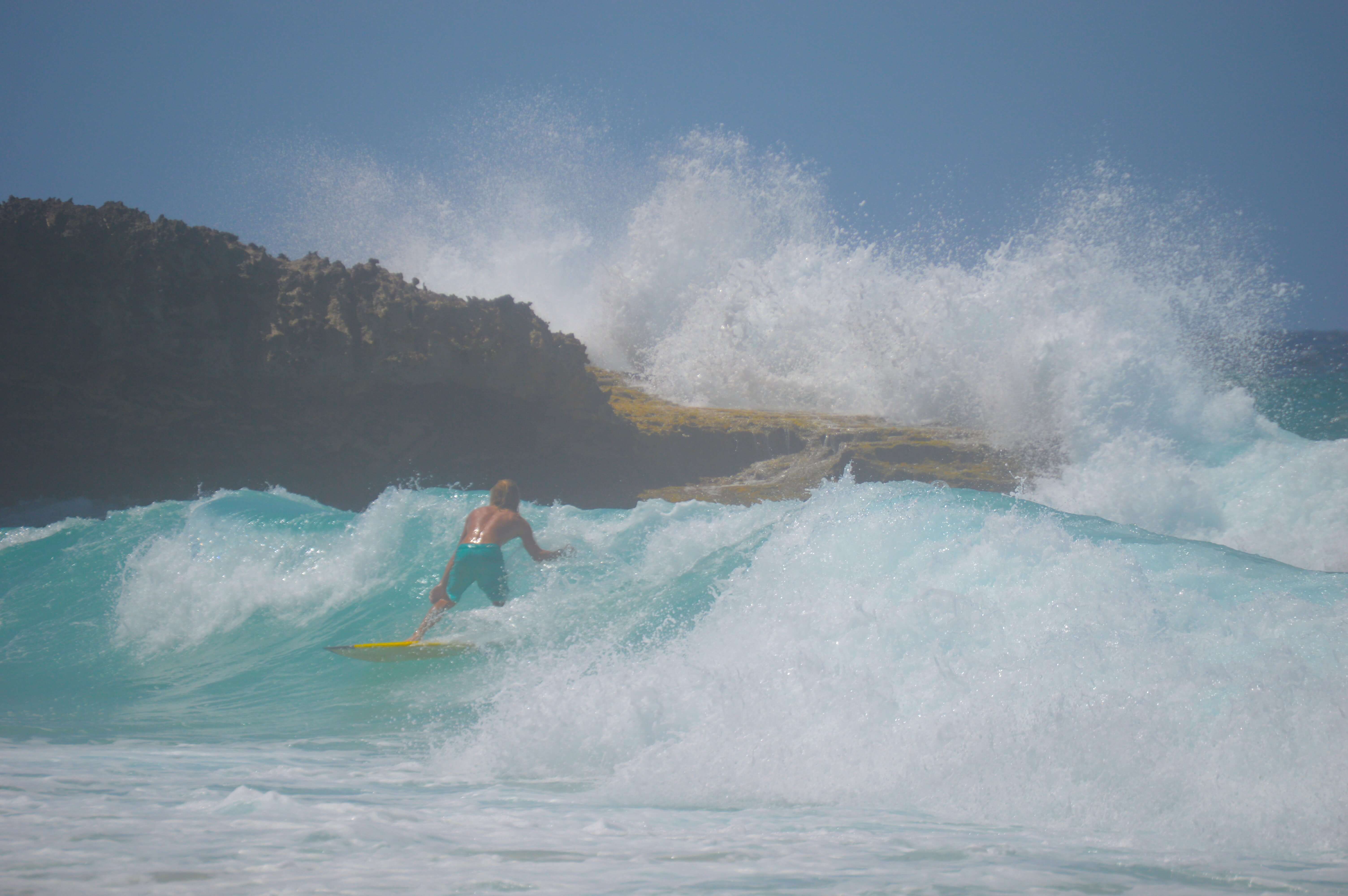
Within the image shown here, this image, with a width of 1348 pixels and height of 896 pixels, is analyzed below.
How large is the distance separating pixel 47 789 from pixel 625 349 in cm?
1776

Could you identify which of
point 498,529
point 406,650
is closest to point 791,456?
point 498,529

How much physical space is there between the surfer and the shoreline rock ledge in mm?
3376

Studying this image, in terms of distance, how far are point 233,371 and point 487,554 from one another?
20.2 feet

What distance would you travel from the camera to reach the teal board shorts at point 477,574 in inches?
236

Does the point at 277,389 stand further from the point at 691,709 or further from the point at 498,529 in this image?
Answer: the point at 691,709

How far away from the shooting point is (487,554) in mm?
6043

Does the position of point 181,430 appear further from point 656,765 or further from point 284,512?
point 656,765

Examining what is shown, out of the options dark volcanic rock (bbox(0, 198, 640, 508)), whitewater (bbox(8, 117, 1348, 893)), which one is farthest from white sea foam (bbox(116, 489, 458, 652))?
dark volcanic rock (bbox(0, 198, 640, 508))

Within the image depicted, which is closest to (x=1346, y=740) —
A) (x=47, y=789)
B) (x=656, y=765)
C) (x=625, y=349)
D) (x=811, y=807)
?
(x=811, y=807)

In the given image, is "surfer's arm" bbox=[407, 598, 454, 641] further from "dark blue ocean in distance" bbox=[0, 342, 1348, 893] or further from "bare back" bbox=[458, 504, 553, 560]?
"bare back" bbox=[458, 504, 553, 560]

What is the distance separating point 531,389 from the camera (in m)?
10.7

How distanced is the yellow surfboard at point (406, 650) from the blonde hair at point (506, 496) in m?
1.51

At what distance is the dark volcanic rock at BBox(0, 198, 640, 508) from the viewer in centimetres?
955

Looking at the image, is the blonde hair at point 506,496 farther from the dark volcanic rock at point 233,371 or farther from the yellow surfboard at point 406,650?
the dark volcanic rock at point 233,371
